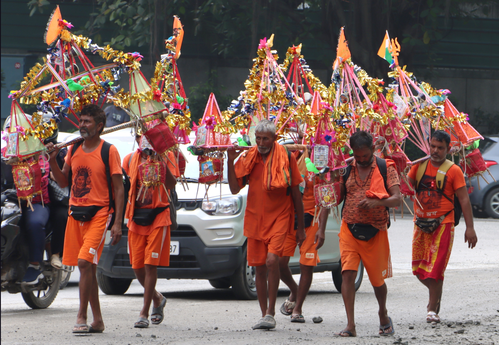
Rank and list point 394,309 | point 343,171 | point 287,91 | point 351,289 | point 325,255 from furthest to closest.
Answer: point 325,255
point 394,309
point 287,91
point 343,171
point 351,289

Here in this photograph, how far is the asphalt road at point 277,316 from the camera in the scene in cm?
630

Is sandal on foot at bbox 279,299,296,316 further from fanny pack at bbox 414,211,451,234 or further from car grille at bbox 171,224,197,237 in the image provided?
fanny pack at bbox 414,211,451,234

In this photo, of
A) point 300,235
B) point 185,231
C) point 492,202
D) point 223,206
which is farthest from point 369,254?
point 492,202

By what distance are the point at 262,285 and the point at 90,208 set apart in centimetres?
160

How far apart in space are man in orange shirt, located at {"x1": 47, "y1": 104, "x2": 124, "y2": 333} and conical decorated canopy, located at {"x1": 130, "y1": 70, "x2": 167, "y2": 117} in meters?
0.30

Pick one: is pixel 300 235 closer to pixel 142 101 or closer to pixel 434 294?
pixel 434 294

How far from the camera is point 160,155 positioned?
271 inches

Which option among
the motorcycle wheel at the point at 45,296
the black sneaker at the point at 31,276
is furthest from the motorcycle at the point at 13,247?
the motorcycle wheel at the point at 45,296

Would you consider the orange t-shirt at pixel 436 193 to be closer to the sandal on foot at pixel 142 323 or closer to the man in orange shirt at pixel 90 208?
the sandal on foot at pixel 142 323

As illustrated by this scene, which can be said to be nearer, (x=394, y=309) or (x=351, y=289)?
(x=351, y=289)

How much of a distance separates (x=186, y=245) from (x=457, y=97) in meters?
15.7

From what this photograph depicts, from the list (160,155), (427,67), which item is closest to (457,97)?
(427,67)

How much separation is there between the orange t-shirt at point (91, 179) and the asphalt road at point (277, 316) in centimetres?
108

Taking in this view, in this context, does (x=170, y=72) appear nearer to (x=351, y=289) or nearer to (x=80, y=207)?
(x=80, y=207)
